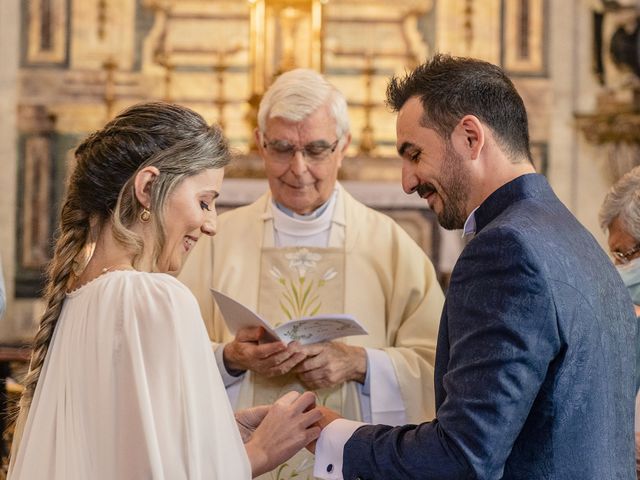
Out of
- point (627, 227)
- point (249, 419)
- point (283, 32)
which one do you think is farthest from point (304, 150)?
point (283, 32)

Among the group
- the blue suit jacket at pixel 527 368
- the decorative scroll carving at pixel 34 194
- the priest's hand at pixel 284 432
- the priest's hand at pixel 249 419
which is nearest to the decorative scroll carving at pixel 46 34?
the decorative scroll carving at pixel 34 194

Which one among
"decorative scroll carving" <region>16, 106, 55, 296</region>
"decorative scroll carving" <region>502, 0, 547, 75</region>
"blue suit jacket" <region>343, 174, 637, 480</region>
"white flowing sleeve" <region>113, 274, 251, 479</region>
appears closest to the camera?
"blue suit jacket" <region>343, 174, 637, 480</region>

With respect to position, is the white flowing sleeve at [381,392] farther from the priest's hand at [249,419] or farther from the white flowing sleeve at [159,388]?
the white flowing sleeve at [159,388]

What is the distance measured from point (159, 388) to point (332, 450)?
1.79ft

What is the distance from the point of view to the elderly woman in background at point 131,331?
2.32 meters

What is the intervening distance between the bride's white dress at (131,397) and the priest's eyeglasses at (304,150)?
1.71 m

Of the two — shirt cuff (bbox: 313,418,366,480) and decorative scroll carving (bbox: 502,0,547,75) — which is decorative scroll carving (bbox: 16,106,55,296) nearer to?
decorative scroll carving (bbox: 502,0,547,75)

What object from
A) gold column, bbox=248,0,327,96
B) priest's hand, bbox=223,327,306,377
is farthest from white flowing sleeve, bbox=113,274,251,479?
gold column, bbox=248,0,327,96

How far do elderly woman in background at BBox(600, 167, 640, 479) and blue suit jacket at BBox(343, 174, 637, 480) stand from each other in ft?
4.00

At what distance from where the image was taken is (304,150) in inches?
158

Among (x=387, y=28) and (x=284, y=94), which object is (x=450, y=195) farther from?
(x=387, y=28)

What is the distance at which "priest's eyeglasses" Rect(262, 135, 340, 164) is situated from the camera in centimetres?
402

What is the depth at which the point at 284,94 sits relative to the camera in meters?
4.03

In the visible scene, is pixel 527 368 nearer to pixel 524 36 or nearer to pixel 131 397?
pixel 131 397
